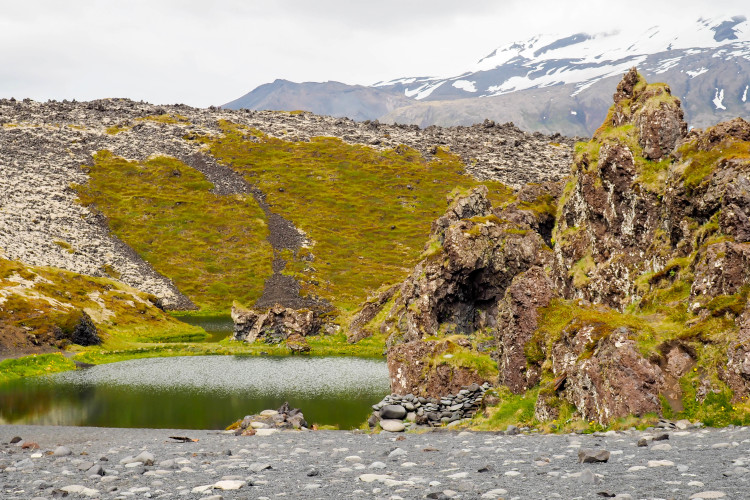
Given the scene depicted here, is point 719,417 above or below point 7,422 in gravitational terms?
above

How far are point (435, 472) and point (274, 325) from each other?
10090 centimetres

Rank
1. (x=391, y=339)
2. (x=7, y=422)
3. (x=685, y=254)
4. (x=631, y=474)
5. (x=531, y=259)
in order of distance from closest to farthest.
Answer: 1. (x=631, y=474)
2. (x=685, y=254)
3. (x=7, y=422)
4. (x=531, y=259)
5. (x=391, y=339)

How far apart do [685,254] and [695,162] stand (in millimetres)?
8095

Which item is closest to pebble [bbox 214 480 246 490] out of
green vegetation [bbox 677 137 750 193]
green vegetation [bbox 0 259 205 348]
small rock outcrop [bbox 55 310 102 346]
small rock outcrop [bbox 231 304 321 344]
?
green vegetation [bbox 677 137 750 193]

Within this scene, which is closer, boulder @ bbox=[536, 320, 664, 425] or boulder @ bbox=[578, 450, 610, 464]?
boulder @ bbox=[578, 450, 610, 464]

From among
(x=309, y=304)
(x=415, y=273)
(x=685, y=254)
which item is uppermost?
(x=685, y=254)

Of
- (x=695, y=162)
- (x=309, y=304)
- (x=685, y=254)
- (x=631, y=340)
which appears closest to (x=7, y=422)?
(x=631, y=340)

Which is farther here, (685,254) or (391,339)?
(391,339)

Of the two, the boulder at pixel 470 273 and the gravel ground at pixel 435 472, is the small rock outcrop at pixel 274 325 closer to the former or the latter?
the boulder at pixel 470 273

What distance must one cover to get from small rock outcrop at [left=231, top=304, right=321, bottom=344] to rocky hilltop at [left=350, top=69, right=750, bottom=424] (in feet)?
110

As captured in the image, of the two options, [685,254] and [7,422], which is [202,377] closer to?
[7,422]

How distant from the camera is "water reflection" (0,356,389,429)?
5628 centimetres

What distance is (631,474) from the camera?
47.0 feet

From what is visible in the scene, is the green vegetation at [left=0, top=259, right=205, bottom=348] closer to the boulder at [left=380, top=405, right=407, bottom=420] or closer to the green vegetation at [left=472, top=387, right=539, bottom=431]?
the boulder at [left=380, top=405, right=407, bottom=420]
